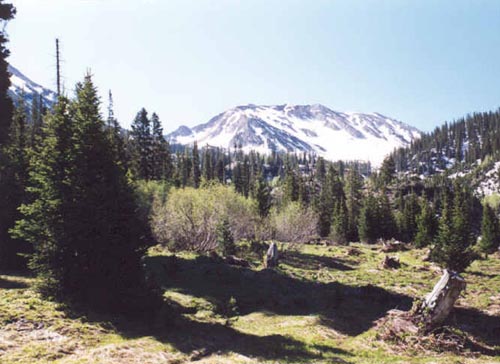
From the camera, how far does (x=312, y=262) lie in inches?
1457

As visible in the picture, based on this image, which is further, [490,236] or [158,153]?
[158,153]

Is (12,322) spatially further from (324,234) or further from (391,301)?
(324,234)

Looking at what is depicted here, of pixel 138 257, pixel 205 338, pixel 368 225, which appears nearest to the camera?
pixel 205 338

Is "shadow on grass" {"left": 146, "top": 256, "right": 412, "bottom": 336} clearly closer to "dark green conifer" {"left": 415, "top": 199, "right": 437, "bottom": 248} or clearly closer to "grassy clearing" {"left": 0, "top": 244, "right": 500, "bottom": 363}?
"grassy clearing" {"left": 0, "top": 244, "right": 500, "bottom": 363}

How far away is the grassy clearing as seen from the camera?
450 inches

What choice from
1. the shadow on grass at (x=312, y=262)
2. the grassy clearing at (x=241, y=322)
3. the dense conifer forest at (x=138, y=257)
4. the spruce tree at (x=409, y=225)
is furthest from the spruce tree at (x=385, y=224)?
the grassy clearing at (x=241, y=322)

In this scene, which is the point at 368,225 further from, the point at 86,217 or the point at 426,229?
the point at 86,217

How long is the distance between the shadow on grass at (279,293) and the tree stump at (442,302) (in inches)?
122

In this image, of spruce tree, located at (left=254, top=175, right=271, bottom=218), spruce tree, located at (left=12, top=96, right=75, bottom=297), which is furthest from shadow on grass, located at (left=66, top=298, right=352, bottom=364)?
spruce tree, located at (left=254, top=175, right=271, bottom=218)

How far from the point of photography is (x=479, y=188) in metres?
180

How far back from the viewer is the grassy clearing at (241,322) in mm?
11430

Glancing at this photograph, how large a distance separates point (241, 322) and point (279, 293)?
6.64 m

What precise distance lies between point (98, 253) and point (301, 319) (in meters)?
11.0

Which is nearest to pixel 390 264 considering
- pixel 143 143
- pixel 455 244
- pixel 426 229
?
pixel 455 244
